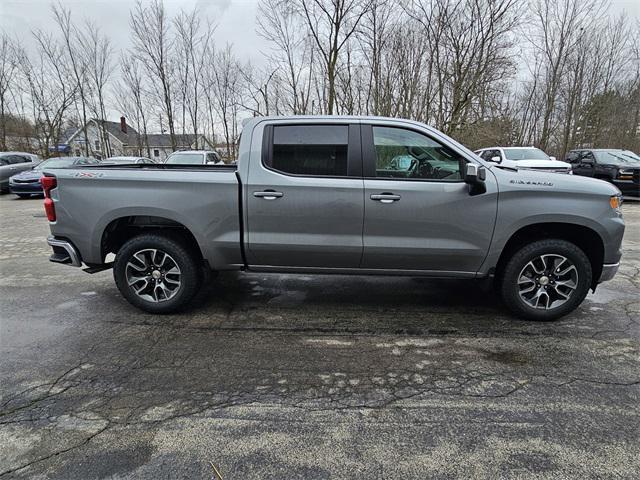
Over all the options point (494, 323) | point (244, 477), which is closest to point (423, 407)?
point (244, 477)

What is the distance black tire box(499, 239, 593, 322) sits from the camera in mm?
3693

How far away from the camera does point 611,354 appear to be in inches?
127

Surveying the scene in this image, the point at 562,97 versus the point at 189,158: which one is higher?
the point at 562,97

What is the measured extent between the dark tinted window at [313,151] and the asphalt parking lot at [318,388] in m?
1.57

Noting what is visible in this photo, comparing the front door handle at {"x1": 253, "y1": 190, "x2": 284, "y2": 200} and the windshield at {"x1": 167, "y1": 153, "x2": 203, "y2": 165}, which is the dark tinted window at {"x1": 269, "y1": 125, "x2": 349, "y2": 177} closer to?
the front door handle at {"x1": 253, "y1": 190, "x2": 284, "y2": 200}

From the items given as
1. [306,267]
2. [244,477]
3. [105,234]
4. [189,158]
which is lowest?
[244,477]

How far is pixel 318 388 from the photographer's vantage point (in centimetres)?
275

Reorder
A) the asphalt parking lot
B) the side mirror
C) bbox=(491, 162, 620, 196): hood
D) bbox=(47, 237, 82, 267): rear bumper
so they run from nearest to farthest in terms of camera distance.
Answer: the asphalt parking lot, the side mirror, bbox=(491, 162, 620, 196): hood, bbox=(47, 237, 82, 267): rear bumper

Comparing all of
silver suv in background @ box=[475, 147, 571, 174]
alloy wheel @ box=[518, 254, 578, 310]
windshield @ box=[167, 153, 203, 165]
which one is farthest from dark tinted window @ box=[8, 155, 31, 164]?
alloy wheel @ box=[518, 254, 578, 310]

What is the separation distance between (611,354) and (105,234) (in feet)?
16.5

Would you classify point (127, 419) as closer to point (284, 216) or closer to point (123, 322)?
point (123, 322)

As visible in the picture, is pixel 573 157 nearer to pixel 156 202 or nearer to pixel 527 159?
pixel 527 159

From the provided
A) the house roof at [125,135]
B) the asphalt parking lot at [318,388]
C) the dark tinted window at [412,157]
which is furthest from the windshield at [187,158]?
the house roof at [125,135]

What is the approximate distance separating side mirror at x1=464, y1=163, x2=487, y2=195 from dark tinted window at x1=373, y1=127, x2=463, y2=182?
148mm
